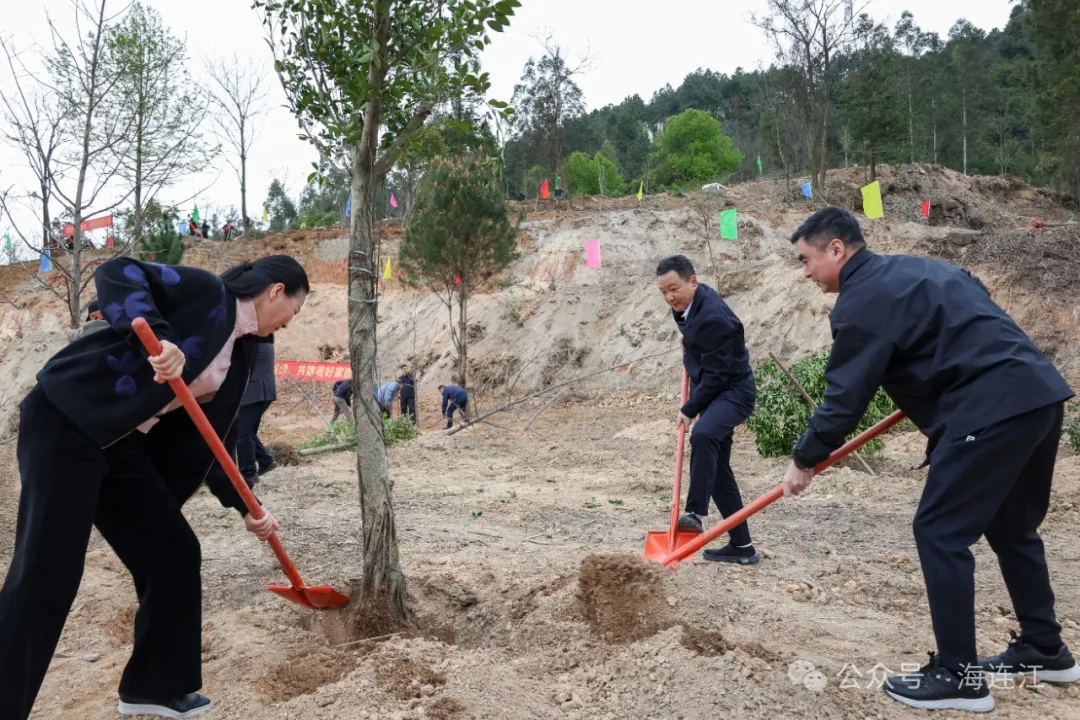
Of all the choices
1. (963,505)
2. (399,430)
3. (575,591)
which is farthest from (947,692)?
(399,430)

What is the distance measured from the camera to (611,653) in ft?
10.3

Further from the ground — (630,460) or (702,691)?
(702,691)

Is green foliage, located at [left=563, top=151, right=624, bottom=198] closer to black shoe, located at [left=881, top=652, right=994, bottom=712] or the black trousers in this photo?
the black trousers

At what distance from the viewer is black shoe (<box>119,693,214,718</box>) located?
285 centimetres

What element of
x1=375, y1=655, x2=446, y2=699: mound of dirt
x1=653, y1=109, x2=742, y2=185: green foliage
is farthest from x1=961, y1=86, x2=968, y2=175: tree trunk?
x1=375, y1=655, x2=446, y2=699: mound of dirt

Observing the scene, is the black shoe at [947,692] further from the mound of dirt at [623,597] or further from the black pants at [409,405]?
the black pants at [409,405]

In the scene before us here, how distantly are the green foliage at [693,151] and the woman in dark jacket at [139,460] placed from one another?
160ft

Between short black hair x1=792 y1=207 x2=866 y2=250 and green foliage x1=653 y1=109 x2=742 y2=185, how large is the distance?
4822 cm

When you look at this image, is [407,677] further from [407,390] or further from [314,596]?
[407,390]

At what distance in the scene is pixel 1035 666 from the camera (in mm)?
2789

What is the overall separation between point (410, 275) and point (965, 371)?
17.4 metres

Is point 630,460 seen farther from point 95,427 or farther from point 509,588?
point 95,427

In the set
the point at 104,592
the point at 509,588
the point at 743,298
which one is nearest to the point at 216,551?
the point at 104,592

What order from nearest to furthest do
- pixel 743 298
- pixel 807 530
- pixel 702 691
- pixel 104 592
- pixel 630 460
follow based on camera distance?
pixel 702 691 < pixel 104 592 < pixel 807 530 < pixel 630 460 < pixel 743 298
